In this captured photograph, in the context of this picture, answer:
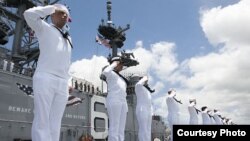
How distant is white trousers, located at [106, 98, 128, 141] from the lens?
6664 millimetres

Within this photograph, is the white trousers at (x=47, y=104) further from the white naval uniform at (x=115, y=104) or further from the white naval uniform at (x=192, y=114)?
the white naval uniform at (x=192, y=114)

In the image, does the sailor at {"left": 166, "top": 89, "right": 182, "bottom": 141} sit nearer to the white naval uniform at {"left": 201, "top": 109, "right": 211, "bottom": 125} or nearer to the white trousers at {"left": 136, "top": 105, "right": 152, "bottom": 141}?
the white trousers at {"left": 136, "top": 105, "right": 152, "bottom": 141}

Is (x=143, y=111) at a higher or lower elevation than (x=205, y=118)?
higher

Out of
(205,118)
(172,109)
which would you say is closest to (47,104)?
(172,109)

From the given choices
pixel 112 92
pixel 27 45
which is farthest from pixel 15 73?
pixel 27 45

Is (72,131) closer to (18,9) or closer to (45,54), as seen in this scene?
(18,9)

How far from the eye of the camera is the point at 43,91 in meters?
3.79

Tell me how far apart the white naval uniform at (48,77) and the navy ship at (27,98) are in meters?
3.46

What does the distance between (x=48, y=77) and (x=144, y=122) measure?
476cm

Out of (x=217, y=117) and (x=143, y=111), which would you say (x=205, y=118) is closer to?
(x=217, y=117)

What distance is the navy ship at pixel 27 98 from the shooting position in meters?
11.7

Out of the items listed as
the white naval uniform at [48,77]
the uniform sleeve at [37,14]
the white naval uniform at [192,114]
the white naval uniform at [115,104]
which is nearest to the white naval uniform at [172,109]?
the white naval uniform at [192,114]

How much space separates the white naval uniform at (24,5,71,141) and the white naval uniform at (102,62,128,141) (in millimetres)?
2521

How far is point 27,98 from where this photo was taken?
12.5 metres
